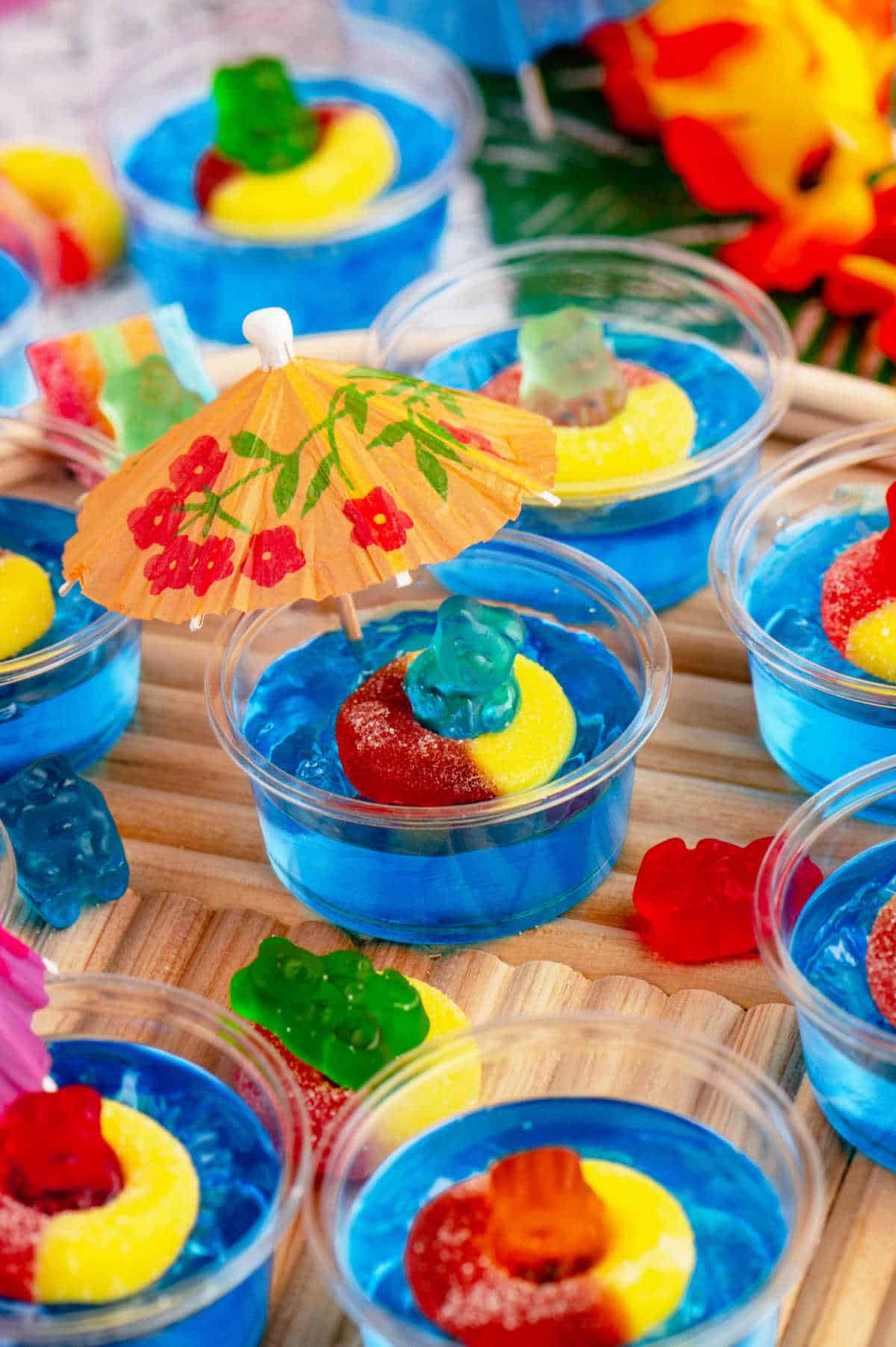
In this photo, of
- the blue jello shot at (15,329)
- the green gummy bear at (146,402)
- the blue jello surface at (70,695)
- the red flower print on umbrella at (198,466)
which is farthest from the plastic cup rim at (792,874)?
the blue jello shot at (15,329)

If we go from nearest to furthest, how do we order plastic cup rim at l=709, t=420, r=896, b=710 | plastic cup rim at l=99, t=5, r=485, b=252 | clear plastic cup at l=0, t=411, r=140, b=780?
plastic cup rim at l=709, t=420, r=896, b=710 < clear plastic cup at l=0, t=411, r=140, b=780 < plastic cup rim at l=99, t=5, r=485, b=252

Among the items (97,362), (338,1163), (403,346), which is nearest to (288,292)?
(403,346)

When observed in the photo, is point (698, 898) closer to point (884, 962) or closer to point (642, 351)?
point (884, 962)

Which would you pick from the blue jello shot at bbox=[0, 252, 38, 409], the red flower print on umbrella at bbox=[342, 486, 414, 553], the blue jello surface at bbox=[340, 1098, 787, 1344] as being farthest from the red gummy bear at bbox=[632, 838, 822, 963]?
the blue jello shot at bbox=[0, 252, 38, 409]

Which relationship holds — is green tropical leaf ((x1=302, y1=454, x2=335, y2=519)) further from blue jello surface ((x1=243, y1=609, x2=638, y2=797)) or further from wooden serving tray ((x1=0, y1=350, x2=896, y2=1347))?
wooden serving tray ((x1=0, y1=350, x2=896, y2=1347))

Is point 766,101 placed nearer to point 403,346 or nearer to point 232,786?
point 403,346

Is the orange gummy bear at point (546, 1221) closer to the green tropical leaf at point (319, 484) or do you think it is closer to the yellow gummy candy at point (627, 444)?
the green tropical leaf at point (319, 484)
